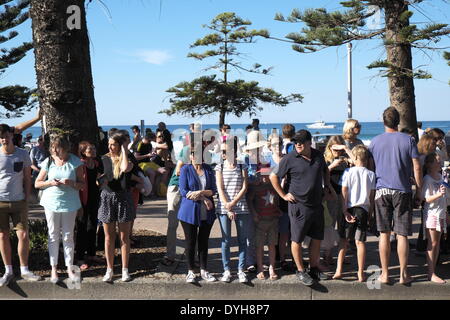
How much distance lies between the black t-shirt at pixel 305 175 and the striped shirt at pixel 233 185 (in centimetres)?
47

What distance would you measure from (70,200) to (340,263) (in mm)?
3102

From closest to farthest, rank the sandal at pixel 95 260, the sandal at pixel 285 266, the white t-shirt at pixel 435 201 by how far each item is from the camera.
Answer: the white t-shirt at pixel 435 201 → the sandal at pixel 285 266 → the sandal at pixel 95 260

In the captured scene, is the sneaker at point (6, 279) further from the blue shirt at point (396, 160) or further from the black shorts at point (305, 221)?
the blue shirt at point (396, 160)

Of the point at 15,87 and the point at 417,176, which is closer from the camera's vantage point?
the point at 417,176

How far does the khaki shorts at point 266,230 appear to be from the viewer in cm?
552

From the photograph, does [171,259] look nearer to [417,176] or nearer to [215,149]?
[215,149]

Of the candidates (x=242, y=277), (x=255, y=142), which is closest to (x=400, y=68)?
(x=255, y=142)

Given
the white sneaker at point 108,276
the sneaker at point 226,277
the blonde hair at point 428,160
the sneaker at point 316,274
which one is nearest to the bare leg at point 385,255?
the sneaker at point 316,274

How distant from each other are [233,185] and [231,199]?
16cm

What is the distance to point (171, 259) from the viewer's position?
5855 millimetres

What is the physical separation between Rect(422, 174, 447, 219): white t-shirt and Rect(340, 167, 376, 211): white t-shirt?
2.20 ft

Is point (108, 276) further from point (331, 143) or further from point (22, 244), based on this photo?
point (331, 143)
